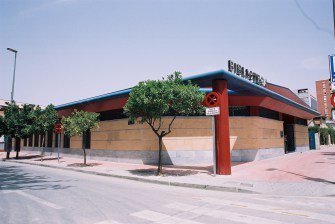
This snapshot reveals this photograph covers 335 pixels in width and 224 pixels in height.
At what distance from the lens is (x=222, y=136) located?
47.1ft

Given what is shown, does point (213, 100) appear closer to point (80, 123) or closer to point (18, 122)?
point (80, 123)

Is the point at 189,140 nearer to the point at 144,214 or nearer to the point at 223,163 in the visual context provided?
the point at 223,163

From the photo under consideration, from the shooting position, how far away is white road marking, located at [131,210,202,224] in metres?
5.90

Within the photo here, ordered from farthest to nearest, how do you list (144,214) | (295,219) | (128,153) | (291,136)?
(291,136) → (128,153) → (144,214) → (295,219)

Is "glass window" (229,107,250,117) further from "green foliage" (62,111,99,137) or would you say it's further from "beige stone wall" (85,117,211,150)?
"green foliage" (62,111,99,137)

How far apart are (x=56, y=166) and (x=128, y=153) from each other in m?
5.50

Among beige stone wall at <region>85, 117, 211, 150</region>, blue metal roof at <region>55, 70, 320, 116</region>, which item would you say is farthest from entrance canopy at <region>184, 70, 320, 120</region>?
beige stone wall at <region>85, 117, 211, 150</region>

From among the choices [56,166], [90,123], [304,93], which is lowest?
[56,166]

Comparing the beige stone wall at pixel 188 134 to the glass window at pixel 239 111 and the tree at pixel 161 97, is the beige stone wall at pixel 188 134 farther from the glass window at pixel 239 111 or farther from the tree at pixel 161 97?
the tree at pixel 161 97

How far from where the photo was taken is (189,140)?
19438 mm

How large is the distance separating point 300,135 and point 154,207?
103ft

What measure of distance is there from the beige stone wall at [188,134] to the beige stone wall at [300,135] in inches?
328

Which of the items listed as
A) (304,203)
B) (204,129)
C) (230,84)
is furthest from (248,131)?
(304,203)

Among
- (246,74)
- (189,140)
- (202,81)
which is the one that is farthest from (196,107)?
(246,74)
